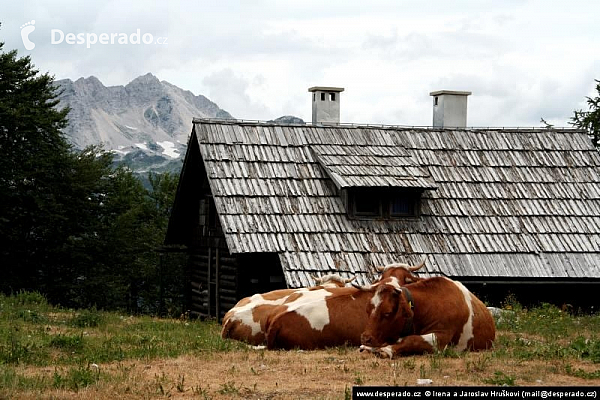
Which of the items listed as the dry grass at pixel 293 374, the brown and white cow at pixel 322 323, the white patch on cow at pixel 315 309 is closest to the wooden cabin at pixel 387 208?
the white patch on cow at pixel 315 309

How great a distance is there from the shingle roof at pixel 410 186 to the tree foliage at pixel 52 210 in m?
13.2

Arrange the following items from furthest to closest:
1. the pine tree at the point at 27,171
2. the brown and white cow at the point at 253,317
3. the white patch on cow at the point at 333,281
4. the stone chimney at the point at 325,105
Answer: the pine tree at the point at 27,171
the stone chimney at the point at 325,105
the white patch on cow at the point at 333,281
the brown and white cow at the point at 253,317

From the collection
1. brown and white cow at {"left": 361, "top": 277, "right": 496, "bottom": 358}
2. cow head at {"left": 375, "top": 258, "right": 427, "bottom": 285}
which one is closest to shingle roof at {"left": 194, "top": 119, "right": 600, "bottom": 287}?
cow head at {"left": 375, "top": 258, "right": 427, "bottom": 285}

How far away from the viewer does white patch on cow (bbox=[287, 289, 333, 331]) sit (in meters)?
12.4

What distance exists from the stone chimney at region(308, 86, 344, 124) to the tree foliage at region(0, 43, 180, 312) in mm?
11148

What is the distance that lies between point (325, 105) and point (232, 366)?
17.1 meters

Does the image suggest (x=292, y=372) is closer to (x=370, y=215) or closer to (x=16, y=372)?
(x=16, y=372)

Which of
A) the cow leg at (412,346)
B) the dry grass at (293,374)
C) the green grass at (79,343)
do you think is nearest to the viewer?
the dry grass at (293,374)

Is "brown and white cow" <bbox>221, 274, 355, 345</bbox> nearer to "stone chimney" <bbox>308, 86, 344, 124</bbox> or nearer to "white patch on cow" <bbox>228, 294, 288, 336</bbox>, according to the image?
"white patch on cow" <bbox>228, 294, 288, 336</bbox>

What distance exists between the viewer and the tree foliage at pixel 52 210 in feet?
112

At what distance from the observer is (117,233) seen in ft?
126

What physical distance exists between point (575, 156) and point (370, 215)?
258 inches

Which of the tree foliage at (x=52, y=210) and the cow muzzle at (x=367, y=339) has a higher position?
the tree foliage at (x=52, y=210)

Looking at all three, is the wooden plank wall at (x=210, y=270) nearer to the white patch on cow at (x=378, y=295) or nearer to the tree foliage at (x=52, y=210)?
the tree foliage at (x=52, y=210)
